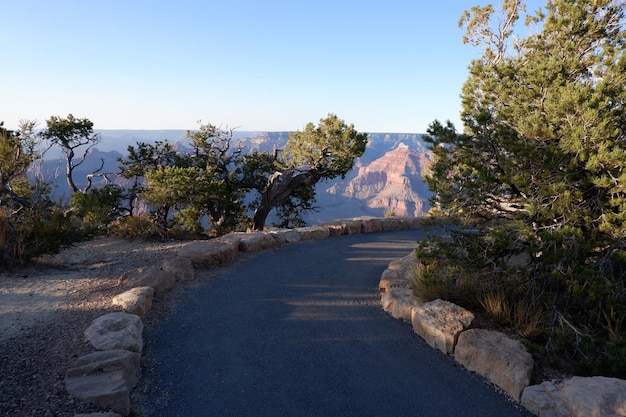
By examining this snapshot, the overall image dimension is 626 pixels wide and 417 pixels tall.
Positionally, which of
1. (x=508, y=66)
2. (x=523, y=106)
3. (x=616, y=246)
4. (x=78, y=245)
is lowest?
(x=78, y=245)

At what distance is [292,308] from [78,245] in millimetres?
8656

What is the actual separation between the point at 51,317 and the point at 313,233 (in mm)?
8220

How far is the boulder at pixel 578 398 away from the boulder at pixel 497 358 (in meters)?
0.18

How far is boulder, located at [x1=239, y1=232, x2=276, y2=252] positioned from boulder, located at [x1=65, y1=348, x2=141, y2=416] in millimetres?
5811

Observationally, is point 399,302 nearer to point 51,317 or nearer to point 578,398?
point 578,398

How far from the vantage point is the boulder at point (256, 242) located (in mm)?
10174

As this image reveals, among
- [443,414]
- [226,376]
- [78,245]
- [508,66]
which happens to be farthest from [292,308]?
[78,245]

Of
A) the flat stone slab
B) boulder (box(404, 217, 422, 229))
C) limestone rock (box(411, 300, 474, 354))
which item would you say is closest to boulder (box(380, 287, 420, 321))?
limestone rock (box(411, 300, 474, 354))

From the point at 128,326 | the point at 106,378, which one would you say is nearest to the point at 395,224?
the point at 128,326

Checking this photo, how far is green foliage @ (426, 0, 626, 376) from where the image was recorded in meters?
4.75

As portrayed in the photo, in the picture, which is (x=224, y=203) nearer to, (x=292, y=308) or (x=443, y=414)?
(x=292, y=308)

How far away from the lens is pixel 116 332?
190 inches

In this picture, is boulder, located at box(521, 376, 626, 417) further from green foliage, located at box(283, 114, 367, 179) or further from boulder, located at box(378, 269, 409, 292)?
green foliage, located at box(283, 114, 367, 179)

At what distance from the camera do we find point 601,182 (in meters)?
4.68
